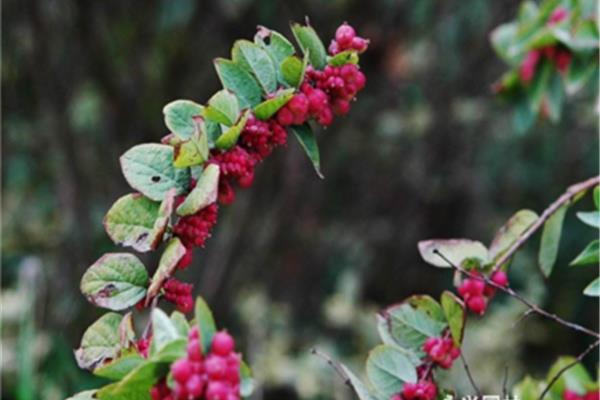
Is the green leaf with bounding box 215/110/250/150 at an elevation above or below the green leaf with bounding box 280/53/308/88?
below

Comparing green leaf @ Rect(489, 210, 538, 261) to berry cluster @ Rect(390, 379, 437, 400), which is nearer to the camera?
berry cluster @ Rect(390, 379, 437, 400)

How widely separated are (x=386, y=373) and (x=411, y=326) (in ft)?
0.18

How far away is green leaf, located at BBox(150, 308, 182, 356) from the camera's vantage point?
0.46 m

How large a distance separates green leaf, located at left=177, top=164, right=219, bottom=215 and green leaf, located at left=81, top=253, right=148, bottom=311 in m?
0.05

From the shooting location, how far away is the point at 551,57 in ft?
3.49

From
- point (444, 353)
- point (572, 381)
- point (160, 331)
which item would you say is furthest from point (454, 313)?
point (160, 331)

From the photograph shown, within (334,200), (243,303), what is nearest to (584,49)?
(243,303)

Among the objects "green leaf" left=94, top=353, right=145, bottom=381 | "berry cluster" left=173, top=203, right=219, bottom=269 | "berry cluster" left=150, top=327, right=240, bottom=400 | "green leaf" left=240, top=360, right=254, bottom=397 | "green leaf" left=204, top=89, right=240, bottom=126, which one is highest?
"green leaf" left=204, top=89, right=240, bottom=126

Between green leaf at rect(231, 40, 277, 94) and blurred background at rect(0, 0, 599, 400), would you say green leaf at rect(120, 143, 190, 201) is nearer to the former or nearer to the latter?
green leaf at rect(231, 40, 277, 94)

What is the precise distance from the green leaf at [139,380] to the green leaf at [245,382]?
A: 1.5 inches

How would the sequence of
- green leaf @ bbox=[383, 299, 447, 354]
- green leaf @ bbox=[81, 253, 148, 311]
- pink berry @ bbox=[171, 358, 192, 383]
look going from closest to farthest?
1. pink berry @ bbox=[171, 358, 192, 383]
2. green leaf @ bbox=[81, 253, 148, 311]
3. green leaf @ bbox=[383, 299, 447, 354]

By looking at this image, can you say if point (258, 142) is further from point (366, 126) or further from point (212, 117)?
point (366, 126)

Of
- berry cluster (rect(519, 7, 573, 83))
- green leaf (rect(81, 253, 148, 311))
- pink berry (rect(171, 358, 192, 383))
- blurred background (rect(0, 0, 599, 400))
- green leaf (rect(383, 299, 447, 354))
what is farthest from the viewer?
blurred background (rect(0, 0, 599, 400))

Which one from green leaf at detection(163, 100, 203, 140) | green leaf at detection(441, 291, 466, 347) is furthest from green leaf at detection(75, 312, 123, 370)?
green leaf at detection(441, 291, 466, 347)
